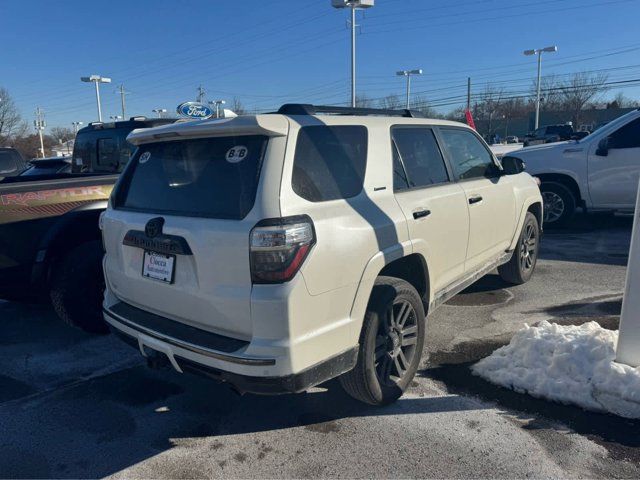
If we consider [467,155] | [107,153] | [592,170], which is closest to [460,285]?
[467,155]

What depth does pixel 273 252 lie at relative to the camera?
250 centimetres

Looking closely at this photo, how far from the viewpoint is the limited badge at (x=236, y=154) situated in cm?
273

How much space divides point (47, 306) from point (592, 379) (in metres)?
5.47

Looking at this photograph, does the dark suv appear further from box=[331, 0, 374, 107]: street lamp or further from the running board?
box=[331, 0, 374, 107]: street lamp

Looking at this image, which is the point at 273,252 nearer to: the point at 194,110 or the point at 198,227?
the point at 198,227

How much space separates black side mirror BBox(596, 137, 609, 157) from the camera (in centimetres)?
854

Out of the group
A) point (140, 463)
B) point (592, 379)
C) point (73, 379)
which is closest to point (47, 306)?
point (73, 379)

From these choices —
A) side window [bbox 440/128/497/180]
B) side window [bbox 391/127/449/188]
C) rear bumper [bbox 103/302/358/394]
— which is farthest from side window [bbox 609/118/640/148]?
rear bumper [bbox 103/302/358/394]

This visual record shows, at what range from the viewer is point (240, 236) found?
254 centimetres

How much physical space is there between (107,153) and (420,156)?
4.31m

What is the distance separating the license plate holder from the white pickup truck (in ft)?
26.2

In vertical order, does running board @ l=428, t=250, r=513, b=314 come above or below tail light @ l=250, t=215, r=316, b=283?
below

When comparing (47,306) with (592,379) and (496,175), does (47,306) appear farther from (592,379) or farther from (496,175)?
(592,379)

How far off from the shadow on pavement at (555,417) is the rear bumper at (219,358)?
120 centimetres
